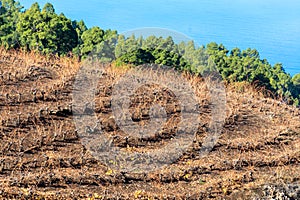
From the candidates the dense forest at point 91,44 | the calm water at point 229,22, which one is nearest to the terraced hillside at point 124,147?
the dense forest at point 91,44

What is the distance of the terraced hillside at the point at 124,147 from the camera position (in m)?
5.48

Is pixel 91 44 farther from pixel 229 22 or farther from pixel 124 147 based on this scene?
pixel 229 22

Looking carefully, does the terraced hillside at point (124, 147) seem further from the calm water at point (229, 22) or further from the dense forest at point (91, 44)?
the calm water at point (229, 22)

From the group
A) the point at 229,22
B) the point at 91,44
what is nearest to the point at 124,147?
the point at 91,44

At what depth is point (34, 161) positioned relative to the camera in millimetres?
5754

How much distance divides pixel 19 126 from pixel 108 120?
4.60ft

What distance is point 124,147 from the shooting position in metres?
6.48

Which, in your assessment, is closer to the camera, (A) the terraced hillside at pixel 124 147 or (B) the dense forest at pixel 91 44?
(A) the terraced hillside at pixel 124 147

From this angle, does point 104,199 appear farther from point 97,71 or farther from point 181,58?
point 181,58

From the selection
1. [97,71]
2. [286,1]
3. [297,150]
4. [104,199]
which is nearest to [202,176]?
[104,199]

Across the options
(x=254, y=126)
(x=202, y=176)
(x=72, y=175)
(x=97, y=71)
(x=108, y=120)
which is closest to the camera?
(x=72, y=175)

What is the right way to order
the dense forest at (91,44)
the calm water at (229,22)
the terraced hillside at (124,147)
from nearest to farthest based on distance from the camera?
the terraced hillside at (124,147) < the dense forest at (91,44) < the calm water at (229,22)

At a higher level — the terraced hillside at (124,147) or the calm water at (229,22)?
the calm water at (229,22)

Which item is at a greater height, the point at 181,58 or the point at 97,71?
the point at 181,58
